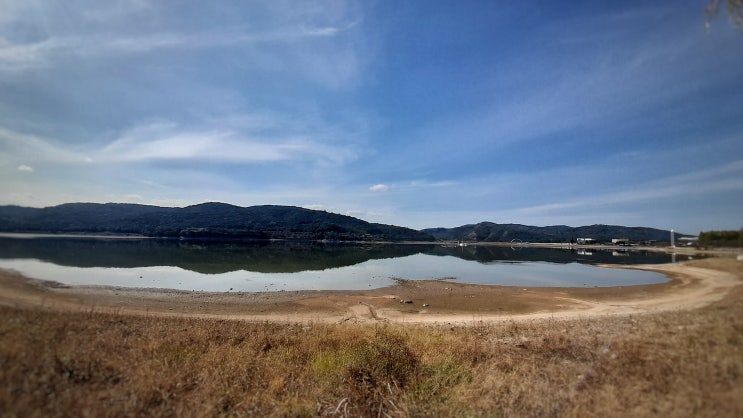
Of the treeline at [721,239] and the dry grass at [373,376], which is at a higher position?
the treeline at [721,239]

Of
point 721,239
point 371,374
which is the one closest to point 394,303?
point 371,374

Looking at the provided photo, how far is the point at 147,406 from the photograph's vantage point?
4.64 meters

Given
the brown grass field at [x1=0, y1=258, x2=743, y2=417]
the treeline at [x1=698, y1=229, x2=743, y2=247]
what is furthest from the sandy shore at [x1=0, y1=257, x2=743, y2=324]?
the treeline at [x1=698, y1=229, x2=743, y2=247]

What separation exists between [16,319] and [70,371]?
3.19 ft

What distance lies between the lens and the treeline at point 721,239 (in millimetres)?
4934

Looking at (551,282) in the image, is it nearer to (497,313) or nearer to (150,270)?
(497,313)

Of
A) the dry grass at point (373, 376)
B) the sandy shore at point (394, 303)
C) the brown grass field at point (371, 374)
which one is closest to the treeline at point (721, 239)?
the brown grass field at point (371, 374)

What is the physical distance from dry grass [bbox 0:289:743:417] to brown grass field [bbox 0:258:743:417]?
0.02 m

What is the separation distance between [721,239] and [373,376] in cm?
623

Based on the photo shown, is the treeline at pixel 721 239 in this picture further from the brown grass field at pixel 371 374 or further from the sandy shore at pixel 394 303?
the sandy shore at pixel 394 303

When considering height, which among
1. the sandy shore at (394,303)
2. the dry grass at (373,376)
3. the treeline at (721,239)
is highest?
the treeline at (721,239)

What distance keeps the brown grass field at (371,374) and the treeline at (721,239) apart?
10.9 inches

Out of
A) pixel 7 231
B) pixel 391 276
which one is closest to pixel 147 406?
pixel 7 231

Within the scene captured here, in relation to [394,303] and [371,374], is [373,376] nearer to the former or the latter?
[371,374]
